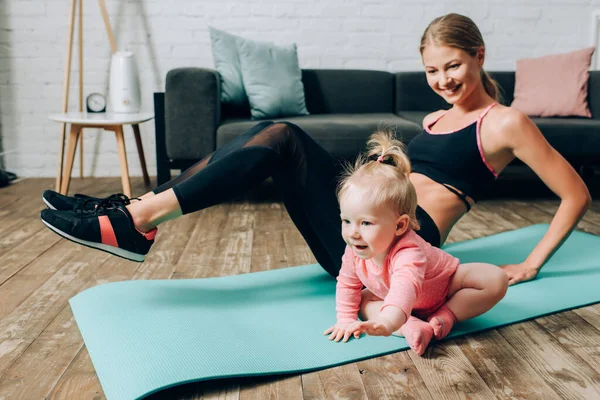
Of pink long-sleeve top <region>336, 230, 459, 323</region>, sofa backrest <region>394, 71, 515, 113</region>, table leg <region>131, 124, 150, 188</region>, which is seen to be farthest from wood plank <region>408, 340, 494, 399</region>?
table leg <region>131, 124, 150, 188</region>

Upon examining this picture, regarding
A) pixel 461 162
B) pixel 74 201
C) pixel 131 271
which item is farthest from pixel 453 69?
pixel 131 271

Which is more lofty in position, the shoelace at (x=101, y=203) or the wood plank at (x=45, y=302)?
the shoelace at (x=101, y=203)

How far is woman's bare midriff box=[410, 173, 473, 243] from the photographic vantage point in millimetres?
1513

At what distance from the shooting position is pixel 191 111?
9.16 feet

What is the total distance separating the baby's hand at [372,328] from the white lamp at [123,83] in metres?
2.47

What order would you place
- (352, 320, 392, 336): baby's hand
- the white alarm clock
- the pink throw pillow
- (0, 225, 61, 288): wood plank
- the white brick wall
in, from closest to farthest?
(352, 320, 392, 336): baby's hand < (0, 225, 61, 288): wood plank < the pink throw pillow < the white alarm clock < the white brick wall

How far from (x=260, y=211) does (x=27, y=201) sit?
1.17 meters

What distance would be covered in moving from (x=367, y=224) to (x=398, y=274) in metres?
0.12

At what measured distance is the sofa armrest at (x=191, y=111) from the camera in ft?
9.15

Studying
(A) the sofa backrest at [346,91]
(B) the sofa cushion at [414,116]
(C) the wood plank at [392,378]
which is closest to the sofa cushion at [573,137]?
(B) the sofa cushion at [414,116]

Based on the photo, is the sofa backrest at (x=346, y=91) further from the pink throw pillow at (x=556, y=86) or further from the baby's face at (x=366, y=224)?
the baby's face at (x=366, y=224)

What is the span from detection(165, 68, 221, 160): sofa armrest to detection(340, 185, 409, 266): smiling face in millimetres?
1696

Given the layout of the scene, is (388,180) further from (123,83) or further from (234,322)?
(123,83)

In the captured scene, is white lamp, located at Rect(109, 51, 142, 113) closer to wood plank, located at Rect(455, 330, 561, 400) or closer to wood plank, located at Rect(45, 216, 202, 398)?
wood plank, located at Rect(45, 216, 202, 398)
